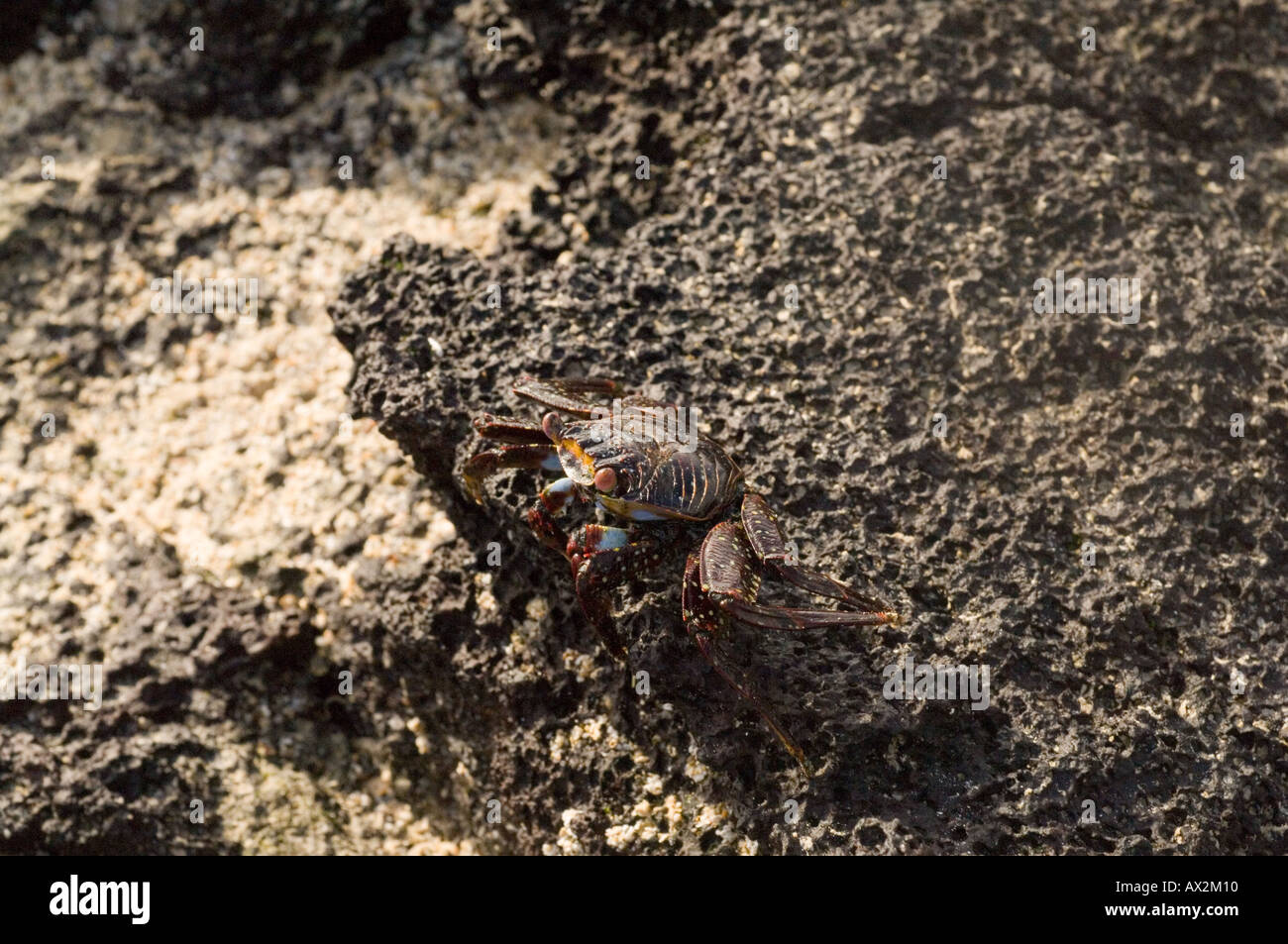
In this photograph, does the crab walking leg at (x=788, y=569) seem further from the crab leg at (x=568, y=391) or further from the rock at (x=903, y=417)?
the crab leg at (x=568, y=391)

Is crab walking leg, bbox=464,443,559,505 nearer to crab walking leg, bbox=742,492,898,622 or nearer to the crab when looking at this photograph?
the crab

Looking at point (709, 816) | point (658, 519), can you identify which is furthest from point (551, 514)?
point (709, 816)

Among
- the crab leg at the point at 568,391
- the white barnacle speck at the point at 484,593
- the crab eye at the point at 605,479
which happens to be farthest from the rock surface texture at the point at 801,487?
the crab eye at the point at 605,479

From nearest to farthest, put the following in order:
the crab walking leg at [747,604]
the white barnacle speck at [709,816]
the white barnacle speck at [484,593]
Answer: the crab walking leg at [747,604] → the white barnacle speck at [709,816] → the white barnacle speck at [484,593]

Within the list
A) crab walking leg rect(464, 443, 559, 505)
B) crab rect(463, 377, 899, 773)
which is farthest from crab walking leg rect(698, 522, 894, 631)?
crab walking leg rect(464, 443, 559, 505)
